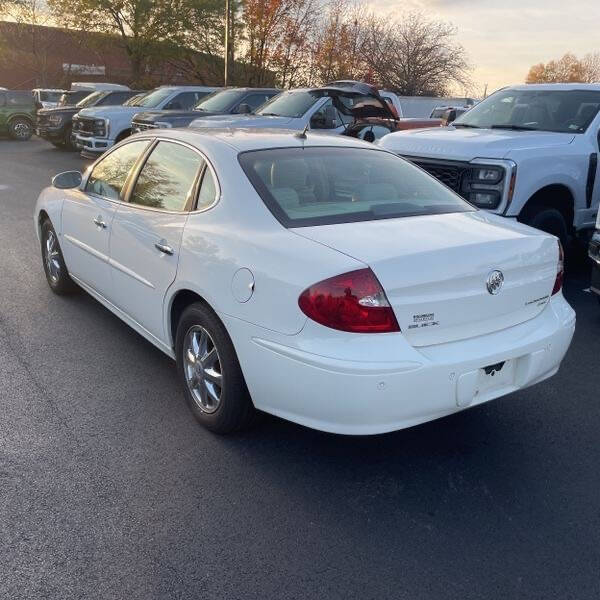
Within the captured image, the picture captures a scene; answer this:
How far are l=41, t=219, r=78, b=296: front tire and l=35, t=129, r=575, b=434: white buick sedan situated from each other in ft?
4.58

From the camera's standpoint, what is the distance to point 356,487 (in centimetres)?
300

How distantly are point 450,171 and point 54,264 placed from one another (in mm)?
3809

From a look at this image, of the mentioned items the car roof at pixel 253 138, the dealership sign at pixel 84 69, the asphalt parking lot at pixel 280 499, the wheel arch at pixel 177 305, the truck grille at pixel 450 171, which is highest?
the dealership sign at pixel 84 69

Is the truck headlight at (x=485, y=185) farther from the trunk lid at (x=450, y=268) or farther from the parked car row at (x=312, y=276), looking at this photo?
the trunk lid at (x=450, y=268)

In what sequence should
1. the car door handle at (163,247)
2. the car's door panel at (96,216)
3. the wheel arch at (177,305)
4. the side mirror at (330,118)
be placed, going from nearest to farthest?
the wheel arch at (177,305)
the car door handle at (163,247)
the car's door panel at (96,216)
the side mirror at (330,118)

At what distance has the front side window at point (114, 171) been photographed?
14.3 feet

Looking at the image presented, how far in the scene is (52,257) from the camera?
18.5 feet

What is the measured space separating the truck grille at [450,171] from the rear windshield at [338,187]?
2.09 m

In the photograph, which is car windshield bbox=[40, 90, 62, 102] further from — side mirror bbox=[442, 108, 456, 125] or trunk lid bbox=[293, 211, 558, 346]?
trunk lid bbox=[293, 211, 558, 346]

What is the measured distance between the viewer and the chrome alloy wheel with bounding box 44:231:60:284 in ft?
18.1

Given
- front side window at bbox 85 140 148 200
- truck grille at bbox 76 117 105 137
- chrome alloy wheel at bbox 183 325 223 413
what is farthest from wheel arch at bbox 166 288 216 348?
truck grille at bbox 76 117 105 137

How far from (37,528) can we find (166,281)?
4.75 ft

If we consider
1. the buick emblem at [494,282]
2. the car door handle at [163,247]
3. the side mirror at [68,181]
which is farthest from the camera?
the side mirror at [68,181]

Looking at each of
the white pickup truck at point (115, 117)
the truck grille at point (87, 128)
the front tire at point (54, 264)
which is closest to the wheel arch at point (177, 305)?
the front tire at point (54, 264)
